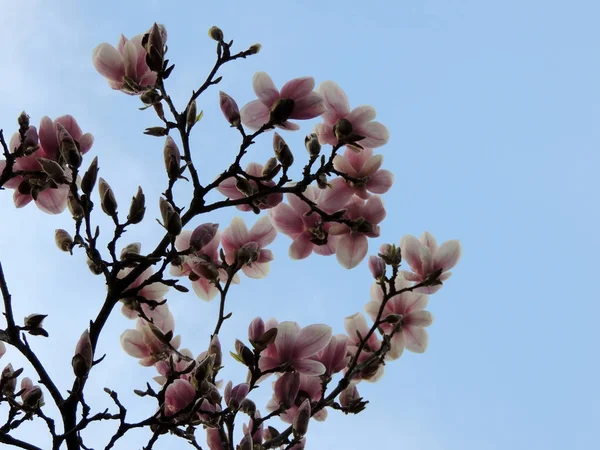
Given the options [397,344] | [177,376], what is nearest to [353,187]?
[397,344]

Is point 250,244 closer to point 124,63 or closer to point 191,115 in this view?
point 191,115

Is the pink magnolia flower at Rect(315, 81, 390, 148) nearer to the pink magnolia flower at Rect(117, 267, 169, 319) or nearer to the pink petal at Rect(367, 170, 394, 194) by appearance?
the pink petal at Rect(367, 170, 394, 194)

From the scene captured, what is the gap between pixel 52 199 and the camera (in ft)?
5.87

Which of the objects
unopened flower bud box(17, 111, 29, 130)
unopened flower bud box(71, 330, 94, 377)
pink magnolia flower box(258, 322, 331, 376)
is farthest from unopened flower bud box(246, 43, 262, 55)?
unopened flower bud box(71, 330, 94, 377)

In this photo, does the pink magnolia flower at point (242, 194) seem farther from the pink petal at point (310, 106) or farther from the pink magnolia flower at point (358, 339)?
the pink magnolia flower at point (358, 339)

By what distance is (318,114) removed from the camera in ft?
5.69

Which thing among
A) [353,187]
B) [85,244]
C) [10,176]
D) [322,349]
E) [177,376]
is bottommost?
[177,376]

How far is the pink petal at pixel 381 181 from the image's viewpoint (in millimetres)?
1874

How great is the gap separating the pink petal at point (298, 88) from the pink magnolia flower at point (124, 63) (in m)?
0.38

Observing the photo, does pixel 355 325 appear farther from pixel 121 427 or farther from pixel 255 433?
pixel 121 427

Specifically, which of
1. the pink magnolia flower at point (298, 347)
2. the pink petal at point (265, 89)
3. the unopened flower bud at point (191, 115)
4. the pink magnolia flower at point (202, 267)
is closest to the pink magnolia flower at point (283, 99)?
the pink petal at point (265, 89)

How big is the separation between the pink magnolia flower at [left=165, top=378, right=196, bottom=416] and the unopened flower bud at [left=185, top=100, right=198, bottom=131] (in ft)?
2.27

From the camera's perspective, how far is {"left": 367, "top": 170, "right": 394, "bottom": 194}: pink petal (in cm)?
187

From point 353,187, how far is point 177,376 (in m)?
0.75
